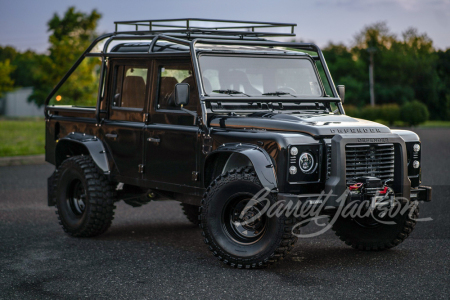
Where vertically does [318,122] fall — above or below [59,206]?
above

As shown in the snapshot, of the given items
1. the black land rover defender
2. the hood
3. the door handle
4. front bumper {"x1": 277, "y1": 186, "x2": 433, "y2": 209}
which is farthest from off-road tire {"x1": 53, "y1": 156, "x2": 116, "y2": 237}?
front bumper {"x1": 277, "y1": 186, "x2": 433, "y2": 209}

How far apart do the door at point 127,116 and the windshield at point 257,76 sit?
94 cm

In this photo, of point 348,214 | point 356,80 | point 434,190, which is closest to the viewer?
point 348,214

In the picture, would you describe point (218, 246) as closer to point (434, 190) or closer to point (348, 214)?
point (348, 214)

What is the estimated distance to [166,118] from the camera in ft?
23.3

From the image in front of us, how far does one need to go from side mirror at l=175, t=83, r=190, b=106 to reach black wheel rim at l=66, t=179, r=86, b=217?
2.36m

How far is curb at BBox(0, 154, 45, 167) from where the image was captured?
16.0 meters

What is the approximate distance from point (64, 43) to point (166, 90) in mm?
33516

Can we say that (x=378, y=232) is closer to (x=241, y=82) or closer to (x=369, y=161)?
(x=369, y=161)

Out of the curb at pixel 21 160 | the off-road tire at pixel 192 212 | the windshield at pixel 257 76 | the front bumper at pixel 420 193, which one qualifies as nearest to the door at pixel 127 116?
the windshield at pixel 257 76

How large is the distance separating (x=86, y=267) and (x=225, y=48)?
108 inches

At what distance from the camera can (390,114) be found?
4409 cm

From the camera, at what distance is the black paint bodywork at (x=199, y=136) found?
5.82 meters

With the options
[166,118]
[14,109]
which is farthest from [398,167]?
[14,109]
